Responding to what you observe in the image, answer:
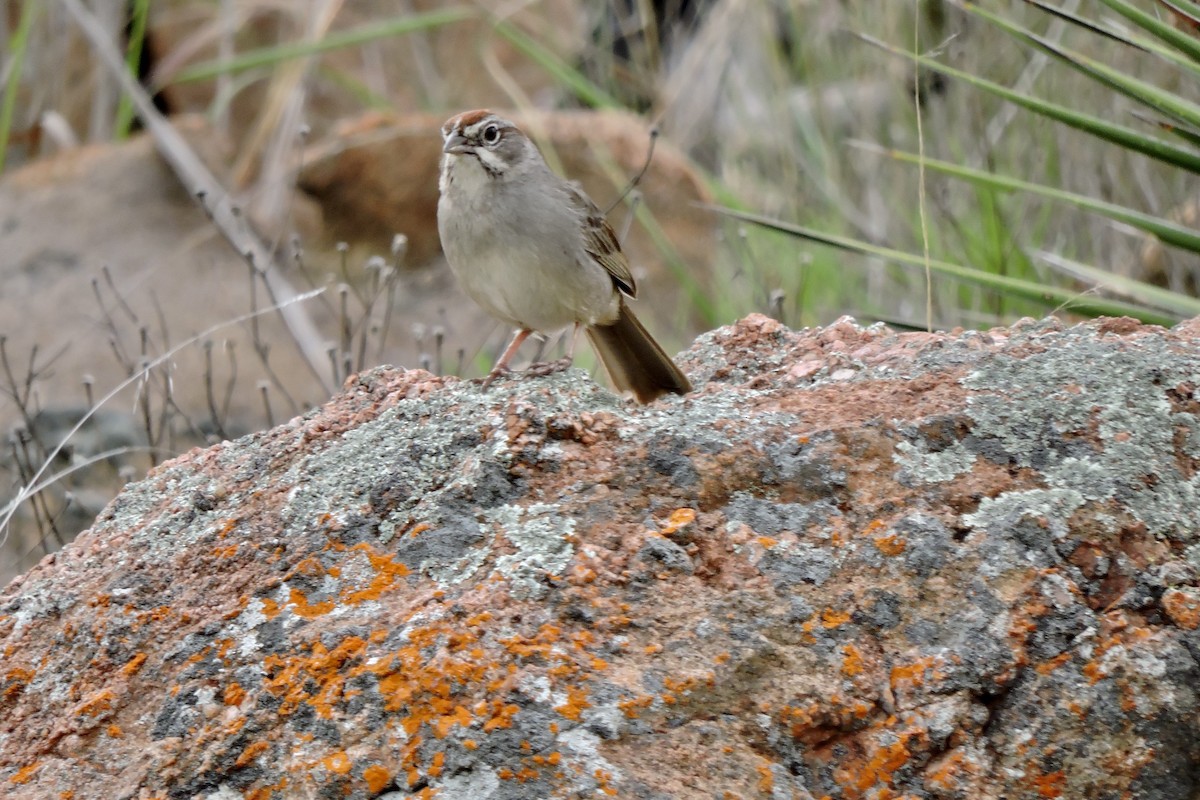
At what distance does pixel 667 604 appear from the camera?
2.12m

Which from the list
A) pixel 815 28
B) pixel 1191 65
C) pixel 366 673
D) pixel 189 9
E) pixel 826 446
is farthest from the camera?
pixel 189 9

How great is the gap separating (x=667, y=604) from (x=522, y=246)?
5.96ft

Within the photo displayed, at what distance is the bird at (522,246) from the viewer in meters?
3.77

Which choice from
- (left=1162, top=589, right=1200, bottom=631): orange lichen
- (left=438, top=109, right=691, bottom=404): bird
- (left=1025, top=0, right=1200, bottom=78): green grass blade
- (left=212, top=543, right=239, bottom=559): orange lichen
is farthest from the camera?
(left=438, top=109, right=691, bottom=404): bird

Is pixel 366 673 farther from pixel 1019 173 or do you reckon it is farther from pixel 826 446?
pixel 1019 173

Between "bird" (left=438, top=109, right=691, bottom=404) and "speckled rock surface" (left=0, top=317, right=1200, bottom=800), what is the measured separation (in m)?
1.21

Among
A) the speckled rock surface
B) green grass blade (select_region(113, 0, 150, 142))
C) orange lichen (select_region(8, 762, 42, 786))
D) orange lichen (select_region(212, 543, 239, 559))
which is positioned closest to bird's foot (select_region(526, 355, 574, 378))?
the speckled rock surface

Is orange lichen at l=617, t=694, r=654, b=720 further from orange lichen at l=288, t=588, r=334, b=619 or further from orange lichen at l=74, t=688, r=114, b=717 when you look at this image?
orange lichen at l=74, t=688, r=114, b=717

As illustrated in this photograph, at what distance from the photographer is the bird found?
3768 millimetres

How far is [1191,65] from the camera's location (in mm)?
3391

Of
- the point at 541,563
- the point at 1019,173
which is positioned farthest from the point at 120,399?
the point at 541,563

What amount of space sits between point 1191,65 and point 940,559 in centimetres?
186

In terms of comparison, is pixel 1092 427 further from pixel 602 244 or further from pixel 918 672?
pixel 602 244

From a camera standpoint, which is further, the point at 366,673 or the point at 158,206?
the point at 158,206
